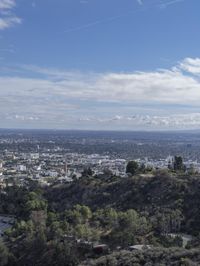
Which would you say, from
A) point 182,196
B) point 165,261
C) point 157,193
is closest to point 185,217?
point 182,196

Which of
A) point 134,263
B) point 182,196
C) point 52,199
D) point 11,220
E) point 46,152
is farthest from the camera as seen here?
point 46,152

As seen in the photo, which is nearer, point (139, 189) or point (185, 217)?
point (185, 217)

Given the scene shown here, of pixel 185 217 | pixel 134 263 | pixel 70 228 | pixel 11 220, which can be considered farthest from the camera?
pixel 11 220

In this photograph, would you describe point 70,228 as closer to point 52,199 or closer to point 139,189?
point 139,189

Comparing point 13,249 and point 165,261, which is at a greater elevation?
point 165,261

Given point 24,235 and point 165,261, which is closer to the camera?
point 165,261

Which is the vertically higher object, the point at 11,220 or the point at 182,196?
the point at 182,196

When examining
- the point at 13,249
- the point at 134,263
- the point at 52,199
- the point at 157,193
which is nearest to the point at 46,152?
the point at 52,199

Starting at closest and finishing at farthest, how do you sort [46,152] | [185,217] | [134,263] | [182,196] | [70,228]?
[134,263]
[70,228]
[185,217]
[182,196]
[46,152]

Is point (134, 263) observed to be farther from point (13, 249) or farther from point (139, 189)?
point (139, 189)
